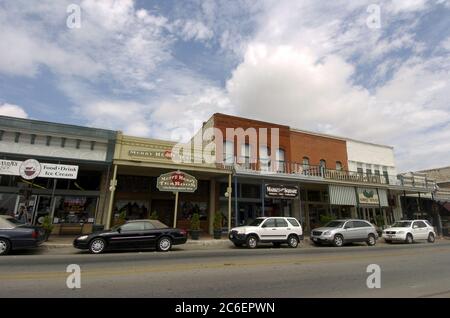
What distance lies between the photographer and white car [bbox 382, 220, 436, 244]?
20328 mm

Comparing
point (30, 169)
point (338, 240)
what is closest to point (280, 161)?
point (338, 240)

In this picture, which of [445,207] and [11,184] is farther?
[445,207]

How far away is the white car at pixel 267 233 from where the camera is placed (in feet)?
49.6

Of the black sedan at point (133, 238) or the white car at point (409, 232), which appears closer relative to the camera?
the black sedan at point (133, 238)

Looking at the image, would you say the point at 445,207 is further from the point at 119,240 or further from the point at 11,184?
the point at 11,184

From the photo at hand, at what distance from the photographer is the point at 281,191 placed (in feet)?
66.6

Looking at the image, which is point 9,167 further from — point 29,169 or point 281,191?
point 281,191

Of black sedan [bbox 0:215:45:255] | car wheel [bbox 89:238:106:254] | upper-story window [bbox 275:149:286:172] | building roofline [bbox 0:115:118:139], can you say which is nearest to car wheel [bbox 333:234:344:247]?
upper-story window [bbox 275:149:286:172]

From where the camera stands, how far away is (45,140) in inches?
671

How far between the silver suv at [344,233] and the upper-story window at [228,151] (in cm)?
809

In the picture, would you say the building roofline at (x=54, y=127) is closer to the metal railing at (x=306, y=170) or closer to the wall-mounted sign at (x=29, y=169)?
the wall-mounted sign at (x=29, y=169)

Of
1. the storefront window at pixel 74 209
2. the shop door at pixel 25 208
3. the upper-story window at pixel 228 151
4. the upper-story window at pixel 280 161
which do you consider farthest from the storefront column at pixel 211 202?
the shop door at pixel 25 208
